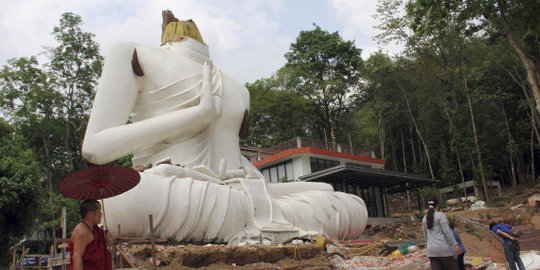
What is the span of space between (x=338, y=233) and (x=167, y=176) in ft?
Result: 11.9

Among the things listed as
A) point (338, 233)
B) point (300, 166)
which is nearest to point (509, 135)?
point (300, 166)

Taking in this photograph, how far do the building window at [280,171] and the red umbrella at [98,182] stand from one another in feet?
59.5

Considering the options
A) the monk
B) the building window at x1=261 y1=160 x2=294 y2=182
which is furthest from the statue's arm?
the building window at x1=261 y1=160 x2=294 y2=182

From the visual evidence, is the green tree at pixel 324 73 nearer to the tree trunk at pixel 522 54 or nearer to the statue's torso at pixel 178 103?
the tree trunk at pixel 522 54

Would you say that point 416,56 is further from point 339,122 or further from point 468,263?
point 468,263

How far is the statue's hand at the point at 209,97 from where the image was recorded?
8578 millimetres

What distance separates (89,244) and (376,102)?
2550 centimetres

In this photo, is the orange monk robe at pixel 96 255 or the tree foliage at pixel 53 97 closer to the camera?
the orange monk robe at pixel 96 255

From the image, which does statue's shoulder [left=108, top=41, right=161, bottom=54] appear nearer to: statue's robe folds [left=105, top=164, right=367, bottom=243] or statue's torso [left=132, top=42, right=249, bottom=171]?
statue's torso [left=132, top=42, right=249, bottom=171]

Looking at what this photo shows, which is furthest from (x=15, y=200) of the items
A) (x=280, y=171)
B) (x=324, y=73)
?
(x=324, y=73)

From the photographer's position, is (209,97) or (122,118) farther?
(209,97)

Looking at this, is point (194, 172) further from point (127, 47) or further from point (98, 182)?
point (98, 182)

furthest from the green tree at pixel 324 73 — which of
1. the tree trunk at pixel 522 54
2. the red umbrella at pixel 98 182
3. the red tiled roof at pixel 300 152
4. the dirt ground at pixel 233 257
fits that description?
the red umbrella at pixel 98 182

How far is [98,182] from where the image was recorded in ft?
13.9
